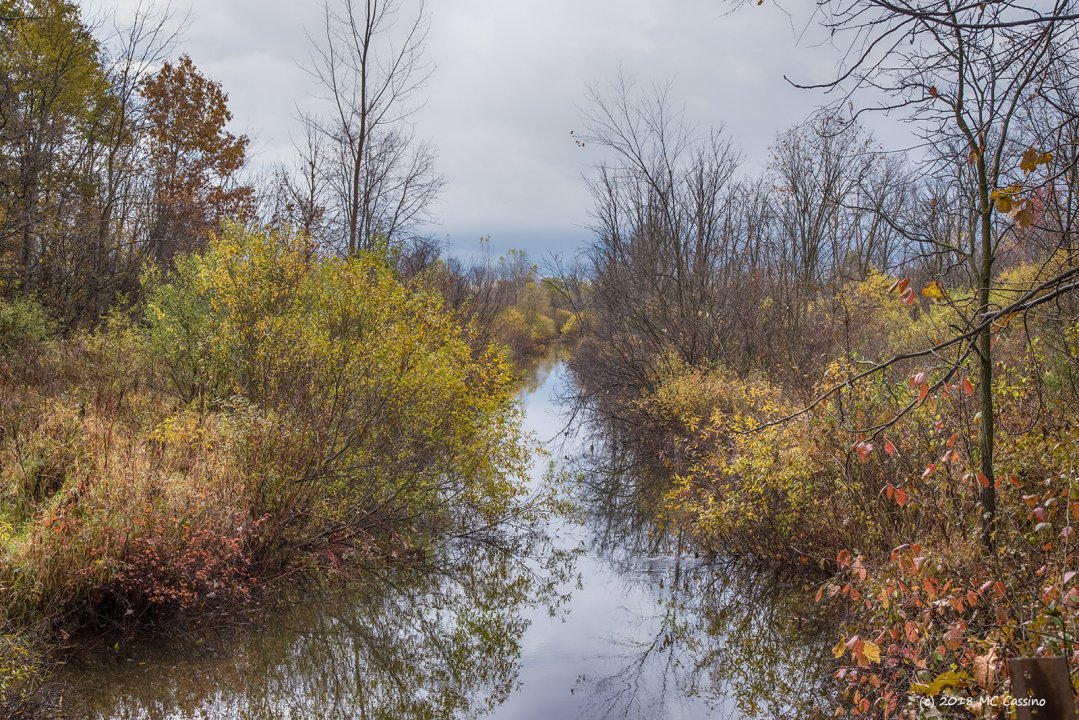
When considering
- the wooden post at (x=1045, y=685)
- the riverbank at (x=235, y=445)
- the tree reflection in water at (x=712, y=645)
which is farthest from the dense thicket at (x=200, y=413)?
the wooden post at (x=1045, y=685)

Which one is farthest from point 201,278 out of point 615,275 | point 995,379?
point 615,275

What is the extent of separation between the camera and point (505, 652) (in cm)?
770

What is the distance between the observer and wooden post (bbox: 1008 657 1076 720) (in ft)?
7.09

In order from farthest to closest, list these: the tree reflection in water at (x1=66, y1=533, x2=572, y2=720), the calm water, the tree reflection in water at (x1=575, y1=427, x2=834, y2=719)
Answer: the tree reflection in water at (x1=575, y1=427, x2=834, y2=719) → the calm water → the tree reflection in water at (x1=66, y1=533, x2=572, y2=720)

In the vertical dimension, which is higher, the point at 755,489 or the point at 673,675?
the point at 755,489

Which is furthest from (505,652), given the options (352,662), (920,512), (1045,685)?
(1045,685)

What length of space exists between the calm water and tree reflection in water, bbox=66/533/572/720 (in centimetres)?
2

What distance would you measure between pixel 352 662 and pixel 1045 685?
6309 mm

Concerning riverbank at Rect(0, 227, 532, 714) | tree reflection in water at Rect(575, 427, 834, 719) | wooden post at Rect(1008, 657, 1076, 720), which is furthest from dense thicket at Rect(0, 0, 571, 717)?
wooden post at Rect(1008, 657, 1076, 720)

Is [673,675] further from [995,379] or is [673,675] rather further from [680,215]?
[680,215]

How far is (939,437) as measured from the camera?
6777 mm

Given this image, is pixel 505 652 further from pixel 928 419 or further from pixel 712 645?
pixel 928 419

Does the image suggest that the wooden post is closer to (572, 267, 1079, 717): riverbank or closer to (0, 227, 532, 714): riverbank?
(572, 267, 1079, 717): riverbank

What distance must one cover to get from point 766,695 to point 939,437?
8.71 ft
